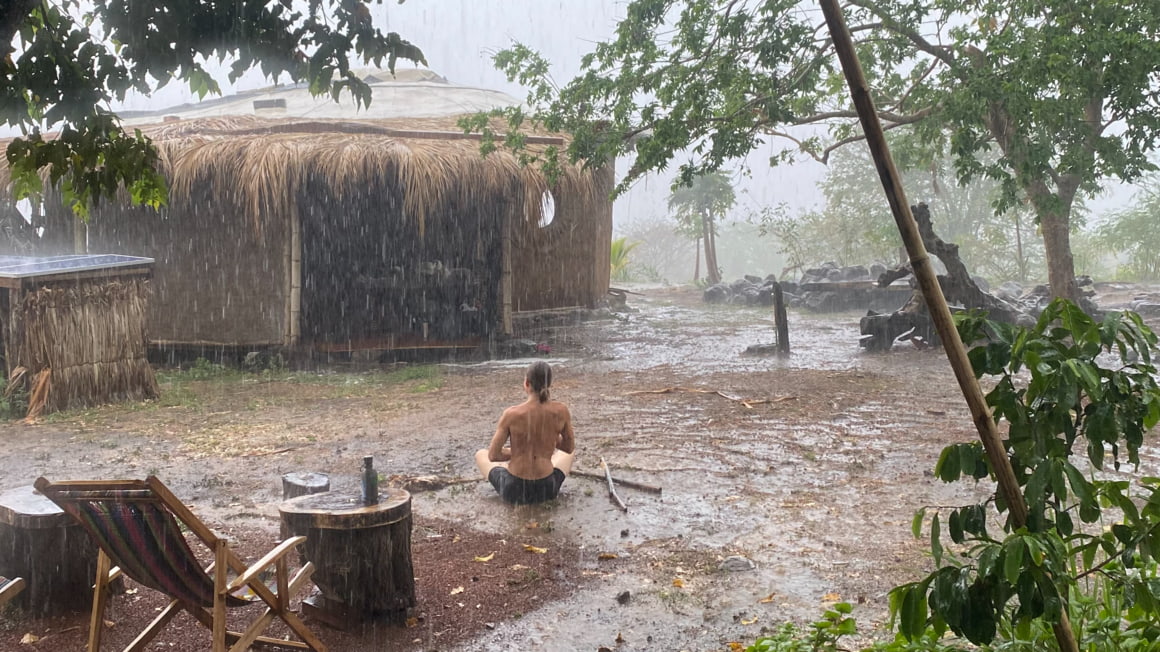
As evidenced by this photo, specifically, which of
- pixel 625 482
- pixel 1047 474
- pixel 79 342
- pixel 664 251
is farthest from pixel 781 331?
pixel 664 251

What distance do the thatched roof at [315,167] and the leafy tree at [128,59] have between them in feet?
26.5

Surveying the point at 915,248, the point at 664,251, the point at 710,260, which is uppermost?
the point at 664,251

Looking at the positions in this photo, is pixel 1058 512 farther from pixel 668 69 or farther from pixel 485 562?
pixel 668 69

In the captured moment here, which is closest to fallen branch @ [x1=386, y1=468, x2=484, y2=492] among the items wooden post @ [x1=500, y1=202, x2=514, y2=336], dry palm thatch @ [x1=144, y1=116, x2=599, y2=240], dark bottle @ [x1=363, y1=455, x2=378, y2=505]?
dark bottle @ [x1=363, y1=455, x2=378, y2=505]

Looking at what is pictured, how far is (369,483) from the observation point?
4.11 m

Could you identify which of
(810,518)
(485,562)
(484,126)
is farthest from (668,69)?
(485,562)

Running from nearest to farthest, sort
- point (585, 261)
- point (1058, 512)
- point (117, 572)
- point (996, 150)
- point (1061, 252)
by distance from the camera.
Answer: point (1058, 512), point (117, 572), point (1061, 252), point (585, 261), point (996, 150)

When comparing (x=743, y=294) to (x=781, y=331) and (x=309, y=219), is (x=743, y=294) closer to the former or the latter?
(x=781, y=331)

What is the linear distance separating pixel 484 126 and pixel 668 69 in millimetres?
2383

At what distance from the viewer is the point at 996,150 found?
33.2 m

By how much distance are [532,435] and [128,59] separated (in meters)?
3.07

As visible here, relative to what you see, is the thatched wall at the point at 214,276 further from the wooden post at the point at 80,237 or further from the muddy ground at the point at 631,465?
the muddy ground at the point at 631,465

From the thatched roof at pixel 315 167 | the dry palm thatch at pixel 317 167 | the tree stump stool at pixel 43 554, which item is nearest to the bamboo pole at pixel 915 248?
the tree stump stool at pixel 43 554

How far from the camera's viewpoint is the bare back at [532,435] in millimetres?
5633
